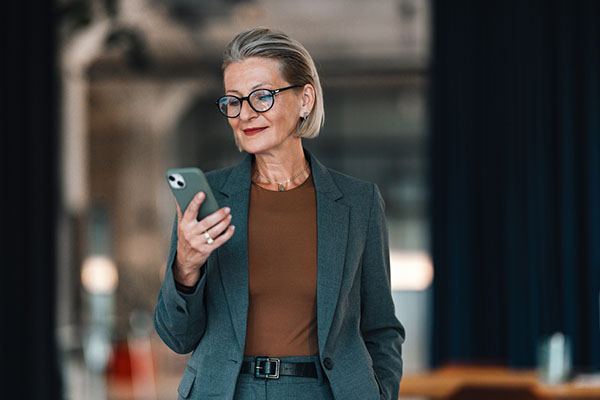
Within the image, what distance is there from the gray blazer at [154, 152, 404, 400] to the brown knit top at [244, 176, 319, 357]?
0.02 m

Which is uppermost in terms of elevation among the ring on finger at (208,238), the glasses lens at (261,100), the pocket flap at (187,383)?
the glasses lens at (261,100)

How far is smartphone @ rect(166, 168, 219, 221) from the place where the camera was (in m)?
1.24

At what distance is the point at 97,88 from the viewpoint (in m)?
11.0

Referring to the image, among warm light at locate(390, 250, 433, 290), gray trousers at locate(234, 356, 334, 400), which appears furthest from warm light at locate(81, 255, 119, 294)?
gray trousers at locate(234, 356, 334, 400)

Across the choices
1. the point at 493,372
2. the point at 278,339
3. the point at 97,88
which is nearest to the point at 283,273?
the point at 278,339

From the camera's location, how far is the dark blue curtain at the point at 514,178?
13.7ft

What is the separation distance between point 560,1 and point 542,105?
56cm

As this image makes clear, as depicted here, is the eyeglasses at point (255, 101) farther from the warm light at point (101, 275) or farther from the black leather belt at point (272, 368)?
the warm light at point (101, 275)

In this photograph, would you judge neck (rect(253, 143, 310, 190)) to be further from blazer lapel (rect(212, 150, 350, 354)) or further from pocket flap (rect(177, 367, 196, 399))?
pocket flap (rect(177, 367, 196, 399))

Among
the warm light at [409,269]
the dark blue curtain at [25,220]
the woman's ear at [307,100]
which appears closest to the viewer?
the woman's ear at [307,100]

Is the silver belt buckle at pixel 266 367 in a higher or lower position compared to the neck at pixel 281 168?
lower

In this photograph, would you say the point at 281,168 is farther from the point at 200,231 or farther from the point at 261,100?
the point at 200,231

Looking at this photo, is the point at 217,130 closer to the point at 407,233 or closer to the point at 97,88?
the point at 97,88

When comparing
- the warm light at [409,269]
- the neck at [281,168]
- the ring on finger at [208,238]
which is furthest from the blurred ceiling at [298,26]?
the ring on finger at [208,238]
